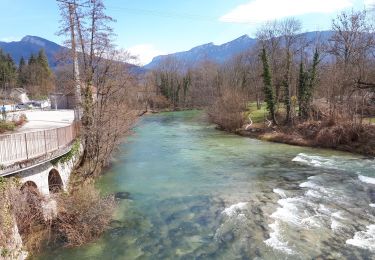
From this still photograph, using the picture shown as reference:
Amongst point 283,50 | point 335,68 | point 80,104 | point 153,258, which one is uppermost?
point 283,50

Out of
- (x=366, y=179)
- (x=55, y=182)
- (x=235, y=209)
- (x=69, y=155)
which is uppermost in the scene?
(x=69, y=155)

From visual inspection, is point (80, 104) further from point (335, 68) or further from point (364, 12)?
point (364, 12)

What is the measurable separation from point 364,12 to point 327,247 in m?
35.9

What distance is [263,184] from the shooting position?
20.0 metres

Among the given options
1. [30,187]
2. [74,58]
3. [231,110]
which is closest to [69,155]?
[30,187]

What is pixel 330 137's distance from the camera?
105ft

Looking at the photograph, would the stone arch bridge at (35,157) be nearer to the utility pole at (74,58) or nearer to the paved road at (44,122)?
the utility pole at (74,58)

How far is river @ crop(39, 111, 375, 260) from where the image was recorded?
472 inches

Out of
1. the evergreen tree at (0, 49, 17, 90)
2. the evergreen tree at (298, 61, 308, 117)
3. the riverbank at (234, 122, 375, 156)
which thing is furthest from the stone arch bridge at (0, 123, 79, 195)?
the evergreen tree at (0, 49, 17, 90)

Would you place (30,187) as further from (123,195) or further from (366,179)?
(366,179)

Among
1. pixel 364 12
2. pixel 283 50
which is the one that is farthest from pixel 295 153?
pixel 283 50

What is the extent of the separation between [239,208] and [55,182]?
28.7ft

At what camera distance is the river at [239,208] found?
1199 centimetres

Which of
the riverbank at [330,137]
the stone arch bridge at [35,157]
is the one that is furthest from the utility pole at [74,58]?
the riverbank at [330,137]
